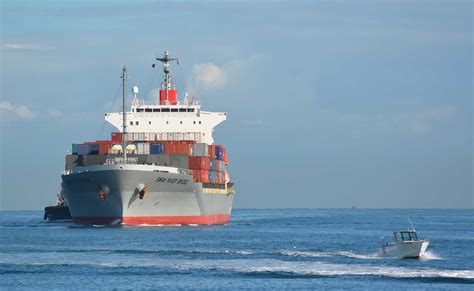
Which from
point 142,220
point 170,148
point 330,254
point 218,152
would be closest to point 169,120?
point 218,152

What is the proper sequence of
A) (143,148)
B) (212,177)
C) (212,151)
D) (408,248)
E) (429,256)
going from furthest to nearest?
(212,151) → (212,177) → (143,148) → (429,256) → (408,248)

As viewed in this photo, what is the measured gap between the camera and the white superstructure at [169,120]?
4906 inches

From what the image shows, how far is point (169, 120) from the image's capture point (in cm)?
12606

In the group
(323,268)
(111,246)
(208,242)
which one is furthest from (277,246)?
(323,268)

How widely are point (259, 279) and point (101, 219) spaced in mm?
47059

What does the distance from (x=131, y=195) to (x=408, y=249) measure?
3748cm

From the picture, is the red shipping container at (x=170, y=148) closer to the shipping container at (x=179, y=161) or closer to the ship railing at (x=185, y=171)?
the shipping container at (x=179, y=161)

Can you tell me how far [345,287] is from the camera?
176 ft

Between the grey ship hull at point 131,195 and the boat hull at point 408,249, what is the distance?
35564 millimetres

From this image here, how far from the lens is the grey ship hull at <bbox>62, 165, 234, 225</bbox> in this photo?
9756 centimetres

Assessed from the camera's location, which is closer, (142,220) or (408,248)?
(408,248)

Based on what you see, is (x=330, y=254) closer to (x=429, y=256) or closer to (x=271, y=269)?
(x=429, y=256)

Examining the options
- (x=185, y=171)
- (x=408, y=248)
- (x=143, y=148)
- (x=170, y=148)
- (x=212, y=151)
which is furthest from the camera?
(x=212, y=151)

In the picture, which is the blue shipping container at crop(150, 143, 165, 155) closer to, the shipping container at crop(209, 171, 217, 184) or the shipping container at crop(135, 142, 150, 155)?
the shipping container at crop(135, 142, 150, 155)
